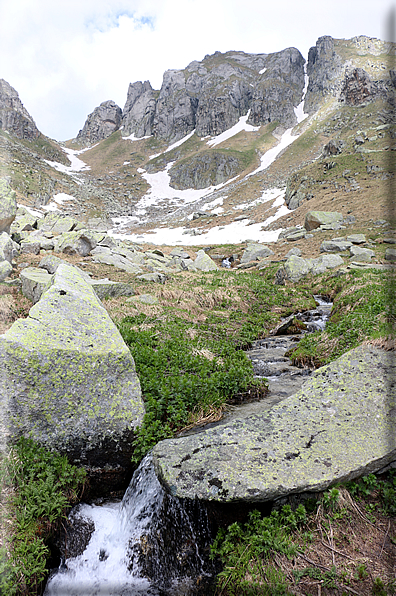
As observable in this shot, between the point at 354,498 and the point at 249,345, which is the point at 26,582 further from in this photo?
the point at 249,345

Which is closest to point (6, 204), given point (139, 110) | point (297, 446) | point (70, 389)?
point (70, 389)

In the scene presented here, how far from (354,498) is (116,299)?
37.0ft

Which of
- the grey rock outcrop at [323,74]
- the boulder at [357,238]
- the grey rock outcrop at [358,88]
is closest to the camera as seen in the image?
the boulder at [357,238]

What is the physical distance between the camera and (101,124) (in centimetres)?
17288

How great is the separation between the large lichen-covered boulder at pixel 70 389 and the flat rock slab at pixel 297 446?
115 centimetres

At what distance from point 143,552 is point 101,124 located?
8139 inches

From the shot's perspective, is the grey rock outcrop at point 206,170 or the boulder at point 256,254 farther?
the grey rock outcrop at point 206,170

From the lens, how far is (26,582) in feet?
12.6

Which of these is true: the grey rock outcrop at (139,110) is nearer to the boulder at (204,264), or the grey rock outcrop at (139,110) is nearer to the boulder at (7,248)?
the boulder at (204,264)

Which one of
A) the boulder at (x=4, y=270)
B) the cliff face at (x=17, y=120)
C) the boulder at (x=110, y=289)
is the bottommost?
the boulder at (x=110, y=289)

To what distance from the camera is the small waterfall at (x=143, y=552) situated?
4.17 metres

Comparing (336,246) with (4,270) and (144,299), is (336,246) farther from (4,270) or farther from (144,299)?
(4,270)

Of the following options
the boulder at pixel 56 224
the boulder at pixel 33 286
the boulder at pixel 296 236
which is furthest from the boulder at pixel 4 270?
the boulder at pixel 296 236

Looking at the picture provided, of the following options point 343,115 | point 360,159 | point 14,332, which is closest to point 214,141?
point 343,115
